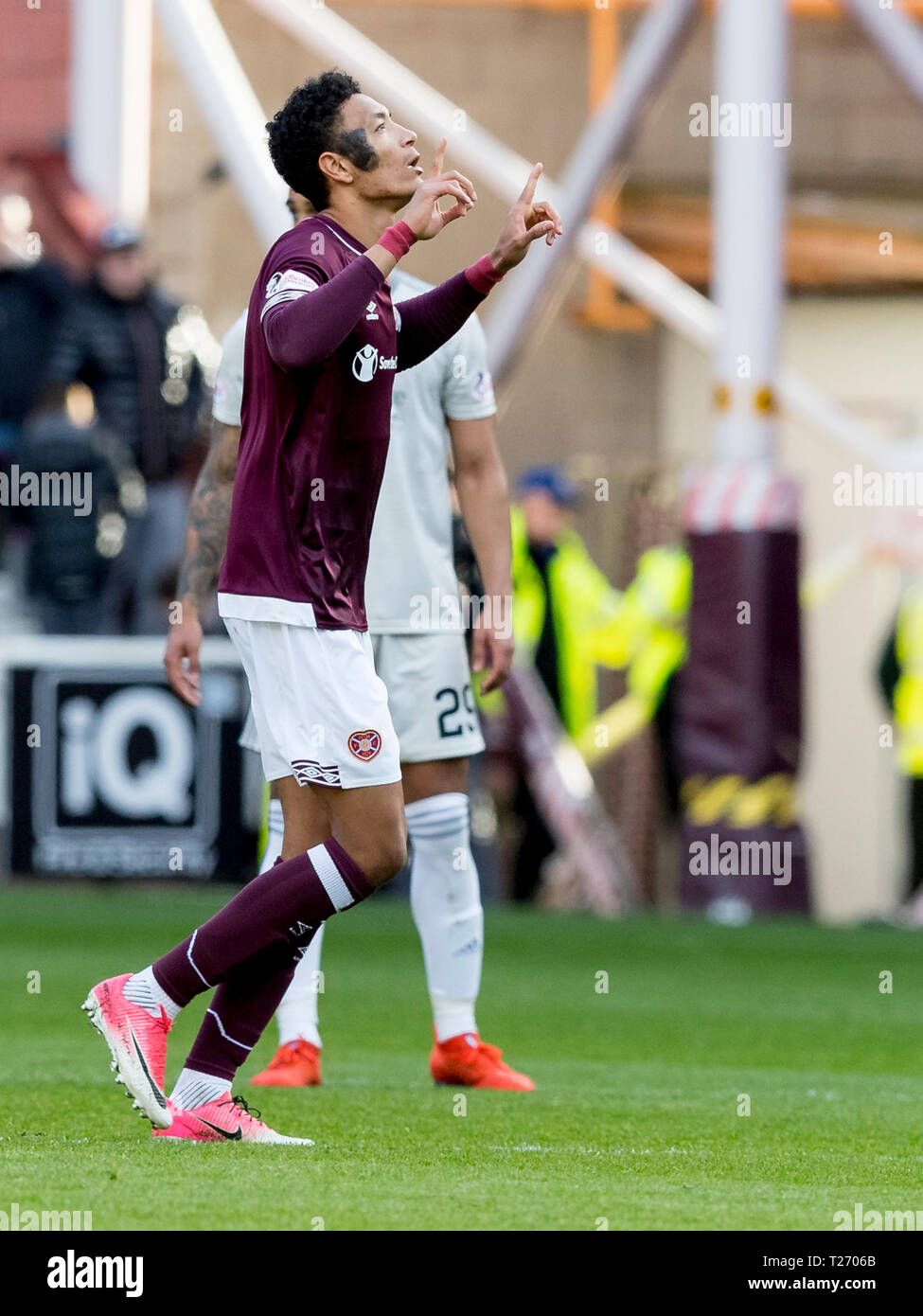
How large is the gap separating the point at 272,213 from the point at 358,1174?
33.1 feet

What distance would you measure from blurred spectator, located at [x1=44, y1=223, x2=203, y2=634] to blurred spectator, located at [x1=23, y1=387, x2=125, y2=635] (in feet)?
0.59

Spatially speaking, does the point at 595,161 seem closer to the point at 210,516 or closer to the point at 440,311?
the point at 210,516

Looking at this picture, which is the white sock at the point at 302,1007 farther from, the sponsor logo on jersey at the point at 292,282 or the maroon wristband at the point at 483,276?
the sponsor logo on jersey at the point at 292,282

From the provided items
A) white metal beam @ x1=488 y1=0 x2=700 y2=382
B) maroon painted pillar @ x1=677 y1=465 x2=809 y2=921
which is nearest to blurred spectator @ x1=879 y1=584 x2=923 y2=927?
maroon painted pillar @ x1=677 y1=465 x2=809 y2=921

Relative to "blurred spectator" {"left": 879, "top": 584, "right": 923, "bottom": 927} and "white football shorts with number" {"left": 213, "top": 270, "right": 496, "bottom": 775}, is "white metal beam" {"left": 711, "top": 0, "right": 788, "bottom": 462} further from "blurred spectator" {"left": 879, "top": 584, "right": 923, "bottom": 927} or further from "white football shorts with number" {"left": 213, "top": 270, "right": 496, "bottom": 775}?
"white football shorts with number" {"left": 213, "top": 270, "right": 496, "bottom": 775}

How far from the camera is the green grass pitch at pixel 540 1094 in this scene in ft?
13.9

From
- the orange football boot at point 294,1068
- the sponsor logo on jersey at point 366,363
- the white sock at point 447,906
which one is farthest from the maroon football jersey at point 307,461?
the orange football boot at point 294,1068

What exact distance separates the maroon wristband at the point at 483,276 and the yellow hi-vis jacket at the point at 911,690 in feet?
27.3

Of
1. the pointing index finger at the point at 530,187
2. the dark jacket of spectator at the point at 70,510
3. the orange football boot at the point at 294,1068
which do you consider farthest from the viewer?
the dark jacket of spectator at the point at 70,510

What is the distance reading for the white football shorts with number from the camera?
6.29m

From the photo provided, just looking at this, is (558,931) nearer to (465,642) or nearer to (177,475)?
(177,475)

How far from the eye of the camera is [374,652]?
6.35m
